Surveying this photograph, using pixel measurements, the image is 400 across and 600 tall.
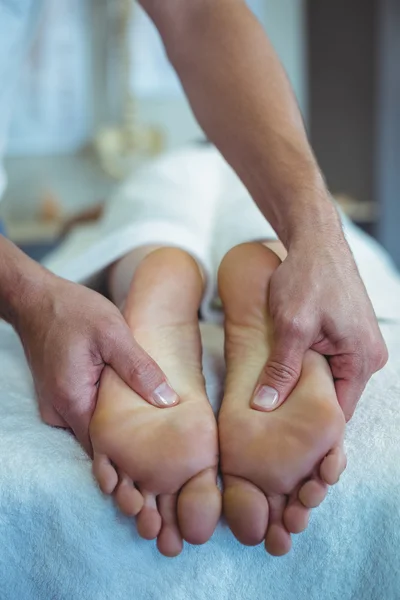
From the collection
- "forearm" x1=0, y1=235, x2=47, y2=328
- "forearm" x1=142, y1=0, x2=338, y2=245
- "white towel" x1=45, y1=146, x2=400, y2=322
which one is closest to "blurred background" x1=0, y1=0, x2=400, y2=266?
"white towel" x1=45, y1=146, x2=400, y2=322

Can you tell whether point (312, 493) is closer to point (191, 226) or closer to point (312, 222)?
point (312, 222)

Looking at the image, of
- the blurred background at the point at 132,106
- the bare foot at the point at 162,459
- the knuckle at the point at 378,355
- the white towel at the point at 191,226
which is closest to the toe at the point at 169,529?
the bare foot at the point at 162,459

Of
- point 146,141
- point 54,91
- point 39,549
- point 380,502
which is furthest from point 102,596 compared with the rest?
point 54,91

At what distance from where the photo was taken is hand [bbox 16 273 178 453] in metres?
0.67

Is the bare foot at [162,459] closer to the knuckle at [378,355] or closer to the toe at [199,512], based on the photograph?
the toe at [199,512]

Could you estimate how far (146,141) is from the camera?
335 cm

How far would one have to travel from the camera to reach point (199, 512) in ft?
1.85

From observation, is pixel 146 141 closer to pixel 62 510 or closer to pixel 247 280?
pixel 247 280

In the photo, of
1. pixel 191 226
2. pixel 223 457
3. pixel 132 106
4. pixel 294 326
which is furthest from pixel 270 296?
pixel 132 106

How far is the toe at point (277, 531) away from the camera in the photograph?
0.57 m

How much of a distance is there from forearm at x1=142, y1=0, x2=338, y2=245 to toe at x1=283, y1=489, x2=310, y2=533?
321mm

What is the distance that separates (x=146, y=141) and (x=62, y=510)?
291cm

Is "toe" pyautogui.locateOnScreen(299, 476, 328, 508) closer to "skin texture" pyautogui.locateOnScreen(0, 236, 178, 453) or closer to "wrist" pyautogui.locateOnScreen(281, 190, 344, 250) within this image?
"skin texture" pyautogui.locateOnScreen(0, 236, 178, 453)

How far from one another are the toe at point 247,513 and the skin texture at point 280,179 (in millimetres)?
106
